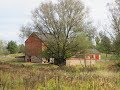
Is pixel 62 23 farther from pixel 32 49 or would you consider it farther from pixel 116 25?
pixel 32 49

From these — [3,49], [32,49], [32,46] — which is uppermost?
[3,49]

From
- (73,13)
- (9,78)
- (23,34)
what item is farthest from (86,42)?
(9,78)

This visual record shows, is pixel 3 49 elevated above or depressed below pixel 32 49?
above

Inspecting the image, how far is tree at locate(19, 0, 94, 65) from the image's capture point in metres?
56.2

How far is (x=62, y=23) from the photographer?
56.2 m

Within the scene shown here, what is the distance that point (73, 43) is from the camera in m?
56.5

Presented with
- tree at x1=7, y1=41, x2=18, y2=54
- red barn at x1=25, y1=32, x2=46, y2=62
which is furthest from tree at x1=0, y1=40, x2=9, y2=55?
red barn at x1=25, y1=32, x2=46, y2=62

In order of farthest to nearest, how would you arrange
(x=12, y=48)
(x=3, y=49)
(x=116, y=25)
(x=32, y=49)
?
(x=12, y=48), (x=3, y=49), (x=32, y=49), (x=116, y=25)

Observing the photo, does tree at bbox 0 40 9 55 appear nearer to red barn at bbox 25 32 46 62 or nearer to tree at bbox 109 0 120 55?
red barn at bbox 25 32 46 62

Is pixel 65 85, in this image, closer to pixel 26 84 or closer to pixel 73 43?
pixel 26 84

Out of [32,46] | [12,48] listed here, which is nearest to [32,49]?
[32,46]

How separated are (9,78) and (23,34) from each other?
1742 inches

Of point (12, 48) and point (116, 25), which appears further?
point (12, 48)

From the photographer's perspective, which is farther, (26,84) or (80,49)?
(80,49)
